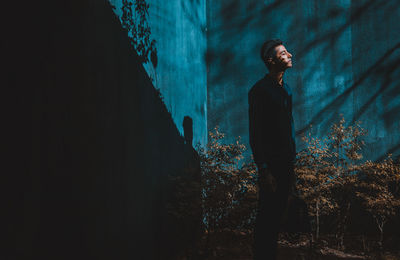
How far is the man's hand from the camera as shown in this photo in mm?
2895

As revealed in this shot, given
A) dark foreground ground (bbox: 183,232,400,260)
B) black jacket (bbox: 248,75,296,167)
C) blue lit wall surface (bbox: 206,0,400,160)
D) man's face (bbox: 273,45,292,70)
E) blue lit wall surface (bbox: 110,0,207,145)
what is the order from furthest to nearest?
blue lit wall surface (bbox: 206,0,400,160) < dark foreground ground (bbox: 183,232,400,260) < blue lit wall surface (bbox: 110,0,207,145) < man's face (bbox: 273,45,292,70) < black jacket (bbox: 248,75,296,167)

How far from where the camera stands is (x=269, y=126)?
307 centimetres

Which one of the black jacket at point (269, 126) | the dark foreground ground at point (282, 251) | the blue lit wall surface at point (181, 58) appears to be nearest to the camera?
the black jacket at point (269, 126)

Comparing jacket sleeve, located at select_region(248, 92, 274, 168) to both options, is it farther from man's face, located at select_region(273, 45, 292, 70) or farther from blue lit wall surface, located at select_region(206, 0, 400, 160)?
blue lit wall surface, located at select_region(206, 0, 400, 160)

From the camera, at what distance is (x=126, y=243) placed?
295 centimetres

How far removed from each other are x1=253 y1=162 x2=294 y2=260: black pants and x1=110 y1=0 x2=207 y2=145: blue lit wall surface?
1537 mm

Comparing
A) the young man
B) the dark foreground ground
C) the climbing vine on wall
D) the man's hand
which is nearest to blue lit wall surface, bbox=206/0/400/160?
the dark foreground ground

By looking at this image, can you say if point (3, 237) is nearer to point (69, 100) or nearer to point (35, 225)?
point (35, 225)

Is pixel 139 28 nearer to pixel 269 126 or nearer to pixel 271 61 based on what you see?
pixel 271 61

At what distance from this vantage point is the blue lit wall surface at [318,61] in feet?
17.3

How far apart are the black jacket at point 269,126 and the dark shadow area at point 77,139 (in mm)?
1028

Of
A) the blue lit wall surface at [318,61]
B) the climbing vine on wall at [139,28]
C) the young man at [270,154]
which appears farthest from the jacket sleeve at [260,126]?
the blue lit wall surface at [318,61]

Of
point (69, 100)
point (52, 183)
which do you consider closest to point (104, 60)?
point (69, 100)

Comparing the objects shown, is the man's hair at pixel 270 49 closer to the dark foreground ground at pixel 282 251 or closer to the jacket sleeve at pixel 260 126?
the jacket sleeve at pixel 260 126
